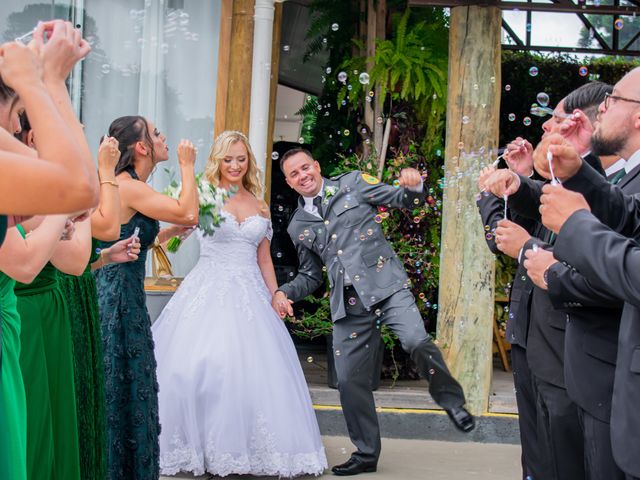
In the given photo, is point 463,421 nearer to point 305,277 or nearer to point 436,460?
point 436,460

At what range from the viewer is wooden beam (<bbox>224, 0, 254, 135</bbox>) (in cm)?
726

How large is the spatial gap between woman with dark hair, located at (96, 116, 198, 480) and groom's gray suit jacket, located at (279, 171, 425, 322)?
55.4 inches

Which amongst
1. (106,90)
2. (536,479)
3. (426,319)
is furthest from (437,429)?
(106,90)

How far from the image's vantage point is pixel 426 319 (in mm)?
8109

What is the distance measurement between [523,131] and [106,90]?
15.5 ft

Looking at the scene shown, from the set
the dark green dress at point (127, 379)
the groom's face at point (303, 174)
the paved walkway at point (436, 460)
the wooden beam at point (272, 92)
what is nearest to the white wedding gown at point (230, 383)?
the paved walkway at point (436, 460)

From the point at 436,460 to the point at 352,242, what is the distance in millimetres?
1651

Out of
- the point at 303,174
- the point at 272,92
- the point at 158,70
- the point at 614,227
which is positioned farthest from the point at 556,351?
the point at 158,70

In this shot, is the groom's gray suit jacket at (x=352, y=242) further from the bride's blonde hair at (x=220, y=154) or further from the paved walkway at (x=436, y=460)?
the paved walkway at (x=436, y=460)

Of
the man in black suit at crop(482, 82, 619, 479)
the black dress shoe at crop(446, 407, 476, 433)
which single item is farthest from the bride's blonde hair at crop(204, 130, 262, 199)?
the man in black suit at crop(482, 82, 619, 479)

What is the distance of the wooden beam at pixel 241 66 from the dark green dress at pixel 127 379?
268 cm

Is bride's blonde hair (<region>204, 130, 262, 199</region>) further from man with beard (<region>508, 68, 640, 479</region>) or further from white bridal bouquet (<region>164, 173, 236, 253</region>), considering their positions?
man with beard (<region>508, 68, 640, 479</region>)

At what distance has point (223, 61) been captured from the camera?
730cm

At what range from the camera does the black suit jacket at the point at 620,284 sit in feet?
8.39
